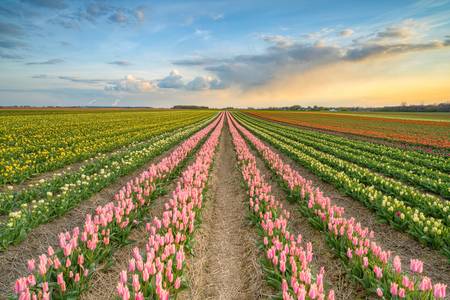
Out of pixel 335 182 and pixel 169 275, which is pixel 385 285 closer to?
pixel 169 275

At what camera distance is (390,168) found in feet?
43.2

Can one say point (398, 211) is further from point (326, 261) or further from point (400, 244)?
point (326, 261)

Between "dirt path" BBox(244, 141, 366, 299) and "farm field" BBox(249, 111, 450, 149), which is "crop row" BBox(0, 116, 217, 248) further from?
"farm field" BBox(249, 111, 450, 149)

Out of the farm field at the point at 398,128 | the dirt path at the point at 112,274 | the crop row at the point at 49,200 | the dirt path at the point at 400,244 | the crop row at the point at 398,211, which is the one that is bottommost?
the dirt path at the point at 400,244

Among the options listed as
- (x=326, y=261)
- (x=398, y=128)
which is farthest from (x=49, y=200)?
(x=398, y=128)

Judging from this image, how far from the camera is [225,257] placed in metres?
5.67

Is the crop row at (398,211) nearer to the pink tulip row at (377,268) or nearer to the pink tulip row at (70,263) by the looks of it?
the pink tulip row at (377,268)

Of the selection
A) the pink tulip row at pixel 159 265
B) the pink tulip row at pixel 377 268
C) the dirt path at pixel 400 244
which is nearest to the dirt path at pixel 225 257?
the pink tulip row at pixel 159 265

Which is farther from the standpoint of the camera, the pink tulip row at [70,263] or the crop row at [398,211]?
the crop row at [398,211]

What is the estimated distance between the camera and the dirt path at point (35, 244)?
179 inches

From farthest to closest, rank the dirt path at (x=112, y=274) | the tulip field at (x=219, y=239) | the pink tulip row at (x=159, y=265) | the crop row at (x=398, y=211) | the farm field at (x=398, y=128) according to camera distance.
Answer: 1. the farm field at (x=398, y=128)
2. the crop row at (x=398, y=211)
3. the dirt path at (x=112, y=274)
4. the tulip field at (x=219, y=239)
5. the pink tulip row at (x=159, y=265)

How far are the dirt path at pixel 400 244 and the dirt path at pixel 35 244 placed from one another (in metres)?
7.78

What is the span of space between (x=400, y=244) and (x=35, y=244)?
28.6ft

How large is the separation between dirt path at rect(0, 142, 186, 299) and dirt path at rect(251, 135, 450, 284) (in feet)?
25.5
